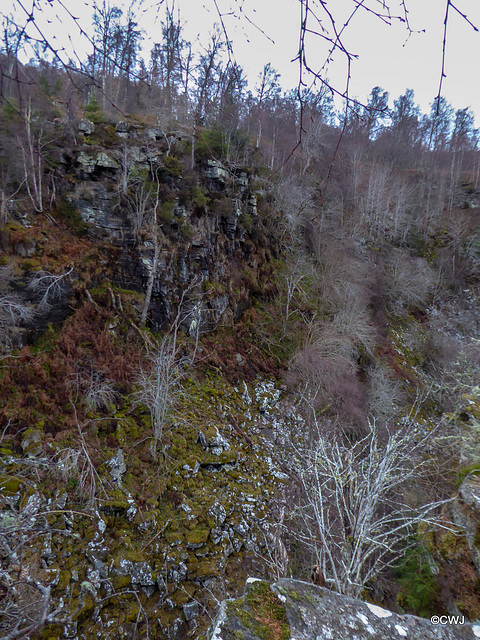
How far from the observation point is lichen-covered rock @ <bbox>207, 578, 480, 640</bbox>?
1.28 m

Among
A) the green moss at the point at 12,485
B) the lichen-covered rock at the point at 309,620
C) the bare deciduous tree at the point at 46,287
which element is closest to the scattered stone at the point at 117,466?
the green moss at the point at 12,485

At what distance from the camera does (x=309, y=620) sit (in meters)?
1.36

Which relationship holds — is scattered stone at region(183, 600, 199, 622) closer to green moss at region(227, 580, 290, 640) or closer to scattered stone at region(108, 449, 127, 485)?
scattered stone at region(108, 449, 127, 485)

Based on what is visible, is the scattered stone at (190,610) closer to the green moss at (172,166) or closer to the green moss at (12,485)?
the green moss at (12,485)

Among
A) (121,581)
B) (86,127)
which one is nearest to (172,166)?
(86,127)

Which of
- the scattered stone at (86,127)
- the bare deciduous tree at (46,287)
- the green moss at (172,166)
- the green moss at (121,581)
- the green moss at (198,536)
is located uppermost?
the scattered stone at (86,127)

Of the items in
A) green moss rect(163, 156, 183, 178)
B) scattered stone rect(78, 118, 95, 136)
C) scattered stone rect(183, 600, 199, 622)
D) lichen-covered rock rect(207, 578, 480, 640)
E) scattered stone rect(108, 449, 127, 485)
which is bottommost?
scattered stone rect(183, 600, 199, 622)

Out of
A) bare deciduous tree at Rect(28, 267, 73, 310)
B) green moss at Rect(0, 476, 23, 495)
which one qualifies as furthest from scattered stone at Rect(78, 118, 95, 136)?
green moss at Rect(0, 476, 23, 495)

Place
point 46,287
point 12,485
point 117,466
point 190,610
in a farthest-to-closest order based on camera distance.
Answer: point 46,287 → point 117,466 → point 12,485 → point 190,610

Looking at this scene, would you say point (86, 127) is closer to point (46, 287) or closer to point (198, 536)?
point (46, 287)

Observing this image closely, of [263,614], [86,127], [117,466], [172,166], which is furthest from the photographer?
[172,166]

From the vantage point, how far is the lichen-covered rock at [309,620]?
128 cm

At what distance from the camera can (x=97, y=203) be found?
11219mm

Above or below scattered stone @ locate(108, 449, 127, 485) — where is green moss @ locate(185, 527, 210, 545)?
below
